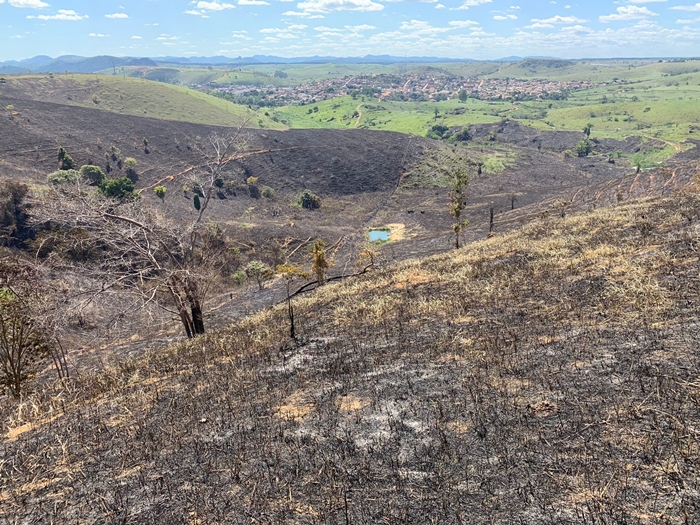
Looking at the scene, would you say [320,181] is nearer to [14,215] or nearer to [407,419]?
[14,215]

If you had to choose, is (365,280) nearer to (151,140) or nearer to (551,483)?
(551,483)

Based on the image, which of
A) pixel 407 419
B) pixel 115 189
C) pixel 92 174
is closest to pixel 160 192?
pixel 115 189

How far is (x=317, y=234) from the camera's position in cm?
6138

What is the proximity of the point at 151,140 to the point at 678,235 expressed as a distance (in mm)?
94731

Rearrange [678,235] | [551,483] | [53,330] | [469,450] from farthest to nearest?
[678,235] → [53,330] → [469,450] → [551,483]

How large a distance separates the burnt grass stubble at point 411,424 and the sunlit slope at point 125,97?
125m

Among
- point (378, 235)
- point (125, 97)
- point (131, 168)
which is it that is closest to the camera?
point (378, 235)

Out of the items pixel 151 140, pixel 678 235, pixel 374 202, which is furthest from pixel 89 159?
pixel 678 235

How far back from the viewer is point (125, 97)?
5064 inches

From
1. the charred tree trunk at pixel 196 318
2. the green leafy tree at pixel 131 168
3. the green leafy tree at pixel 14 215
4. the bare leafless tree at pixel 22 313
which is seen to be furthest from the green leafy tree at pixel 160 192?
the bare leafless tree at pixel 22 313

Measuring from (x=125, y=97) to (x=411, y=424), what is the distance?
150m

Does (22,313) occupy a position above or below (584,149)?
below

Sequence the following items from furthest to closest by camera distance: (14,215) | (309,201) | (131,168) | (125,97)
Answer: (125,97) → (309,201) → (131,168) → (14,215)

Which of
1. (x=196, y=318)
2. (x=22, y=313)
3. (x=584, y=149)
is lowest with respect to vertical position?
(x=196, y=318)
